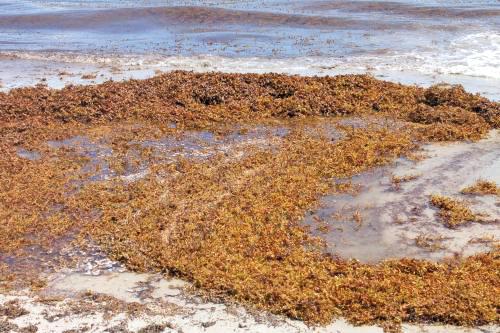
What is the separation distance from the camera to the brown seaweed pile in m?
5.33

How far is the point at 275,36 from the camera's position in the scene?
60.6 ft

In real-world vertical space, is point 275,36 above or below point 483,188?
above

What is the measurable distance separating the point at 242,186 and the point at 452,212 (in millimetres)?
2832

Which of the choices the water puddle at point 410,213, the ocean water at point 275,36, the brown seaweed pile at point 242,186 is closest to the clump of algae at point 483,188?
the water puddle at point 410,213

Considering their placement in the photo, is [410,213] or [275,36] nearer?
[410,213]

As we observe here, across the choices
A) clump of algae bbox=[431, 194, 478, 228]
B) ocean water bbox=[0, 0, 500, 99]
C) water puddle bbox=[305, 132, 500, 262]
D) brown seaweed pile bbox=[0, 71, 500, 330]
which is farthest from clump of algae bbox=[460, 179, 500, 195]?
ocean water bbox=[0, 0, 500, 99]

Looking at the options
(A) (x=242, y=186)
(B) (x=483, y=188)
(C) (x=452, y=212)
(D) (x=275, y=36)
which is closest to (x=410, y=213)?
(C) (x=452, y=212)

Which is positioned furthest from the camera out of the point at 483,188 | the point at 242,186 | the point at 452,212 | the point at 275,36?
the point at 275,36

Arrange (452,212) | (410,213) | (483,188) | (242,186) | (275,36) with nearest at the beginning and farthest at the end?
1. (452,212)
2. (410,213)
3. (483,188)
4. (242,186)
5. (275,36)

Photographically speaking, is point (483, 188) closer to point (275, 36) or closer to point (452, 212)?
point (452, 212)

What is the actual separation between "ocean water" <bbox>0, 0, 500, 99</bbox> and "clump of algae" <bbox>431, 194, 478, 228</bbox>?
5.25 metres

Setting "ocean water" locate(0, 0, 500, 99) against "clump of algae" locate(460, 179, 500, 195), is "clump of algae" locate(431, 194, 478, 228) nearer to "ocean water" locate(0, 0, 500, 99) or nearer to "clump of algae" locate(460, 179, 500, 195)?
"clump of algae" locate(460, 179, 500, 195)

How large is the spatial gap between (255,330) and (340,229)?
2131 mm

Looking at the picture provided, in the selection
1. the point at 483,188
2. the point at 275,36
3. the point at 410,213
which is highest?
the point at 275,36
